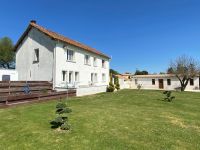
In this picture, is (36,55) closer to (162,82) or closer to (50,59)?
(50,59)

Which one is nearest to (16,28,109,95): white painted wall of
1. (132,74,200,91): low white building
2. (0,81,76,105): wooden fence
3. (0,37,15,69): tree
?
(0,81,76,105): wooden fence

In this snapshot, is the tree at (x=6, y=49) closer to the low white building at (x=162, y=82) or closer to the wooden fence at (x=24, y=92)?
the wooden fence at (x=24, y=92)

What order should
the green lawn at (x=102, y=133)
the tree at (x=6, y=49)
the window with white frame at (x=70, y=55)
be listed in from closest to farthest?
the green lawn at (x=102, y=133) → the window with white frame at (x=70, y=55) → the tree at (x=6, y=49)

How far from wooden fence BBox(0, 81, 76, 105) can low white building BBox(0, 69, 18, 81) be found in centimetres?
614

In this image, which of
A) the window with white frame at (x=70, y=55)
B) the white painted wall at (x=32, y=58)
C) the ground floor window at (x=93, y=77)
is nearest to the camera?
the white painted wall at (x=32, y=58)

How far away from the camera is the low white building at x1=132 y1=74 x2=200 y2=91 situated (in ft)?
145

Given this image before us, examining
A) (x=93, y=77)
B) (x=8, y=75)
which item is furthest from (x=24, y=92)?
(x=93, y=77)

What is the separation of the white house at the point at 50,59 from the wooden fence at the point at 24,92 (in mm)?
1576

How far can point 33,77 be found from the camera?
885 inches

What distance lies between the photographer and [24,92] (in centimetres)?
1611

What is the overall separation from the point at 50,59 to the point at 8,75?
20.2ft

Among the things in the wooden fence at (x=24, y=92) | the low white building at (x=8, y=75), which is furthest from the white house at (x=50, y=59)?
the wooden fence at (x=24, y=92)

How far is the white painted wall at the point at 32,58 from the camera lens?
21225mm

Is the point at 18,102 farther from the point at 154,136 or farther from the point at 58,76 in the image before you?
the point at 154,136
